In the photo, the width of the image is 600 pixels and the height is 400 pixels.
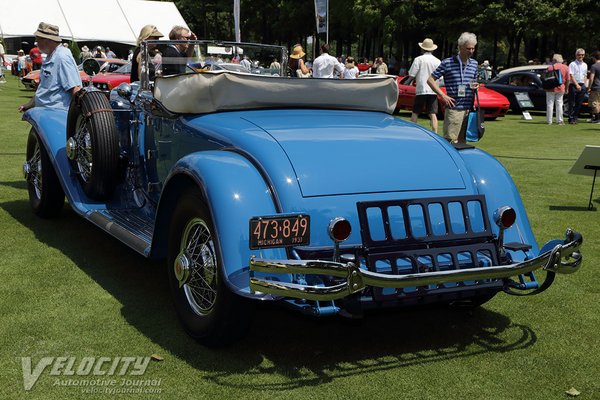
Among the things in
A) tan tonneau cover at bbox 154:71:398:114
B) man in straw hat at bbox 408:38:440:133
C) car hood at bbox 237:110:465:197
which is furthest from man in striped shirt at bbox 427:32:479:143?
car hood at bbox 237:110:465:197

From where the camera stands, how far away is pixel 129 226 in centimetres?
505

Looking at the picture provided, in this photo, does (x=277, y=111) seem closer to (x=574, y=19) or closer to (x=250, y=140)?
(x=250, y=140)

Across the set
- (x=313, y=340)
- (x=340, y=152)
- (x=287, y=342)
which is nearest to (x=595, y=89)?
(x=340, y=152)

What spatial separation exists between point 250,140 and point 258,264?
3.18 ft

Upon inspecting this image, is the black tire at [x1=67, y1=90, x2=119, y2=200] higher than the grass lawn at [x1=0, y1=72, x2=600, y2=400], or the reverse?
the black tire at [x1=67, y1=90, x2=119, y2=200]

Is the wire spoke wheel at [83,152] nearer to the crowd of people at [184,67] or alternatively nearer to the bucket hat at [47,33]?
the crowd of people at [184,67]

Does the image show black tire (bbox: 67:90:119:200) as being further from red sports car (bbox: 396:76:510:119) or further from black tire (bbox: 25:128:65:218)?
red sports car (bbox: 396:76:510:119)

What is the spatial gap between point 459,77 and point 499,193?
4.72 meters

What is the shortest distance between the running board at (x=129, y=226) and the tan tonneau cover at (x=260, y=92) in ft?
2.79

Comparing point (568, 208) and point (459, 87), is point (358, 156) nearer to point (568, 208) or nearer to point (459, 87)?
point (568, 208)

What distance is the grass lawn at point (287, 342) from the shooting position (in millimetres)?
3535

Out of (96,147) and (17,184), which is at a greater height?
(96,147)

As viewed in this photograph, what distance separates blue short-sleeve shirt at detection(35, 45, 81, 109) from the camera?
7266 mm

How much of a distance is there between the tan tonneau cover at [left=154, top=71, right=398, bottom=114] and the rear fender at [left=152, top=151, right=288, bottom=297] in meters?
0.69
